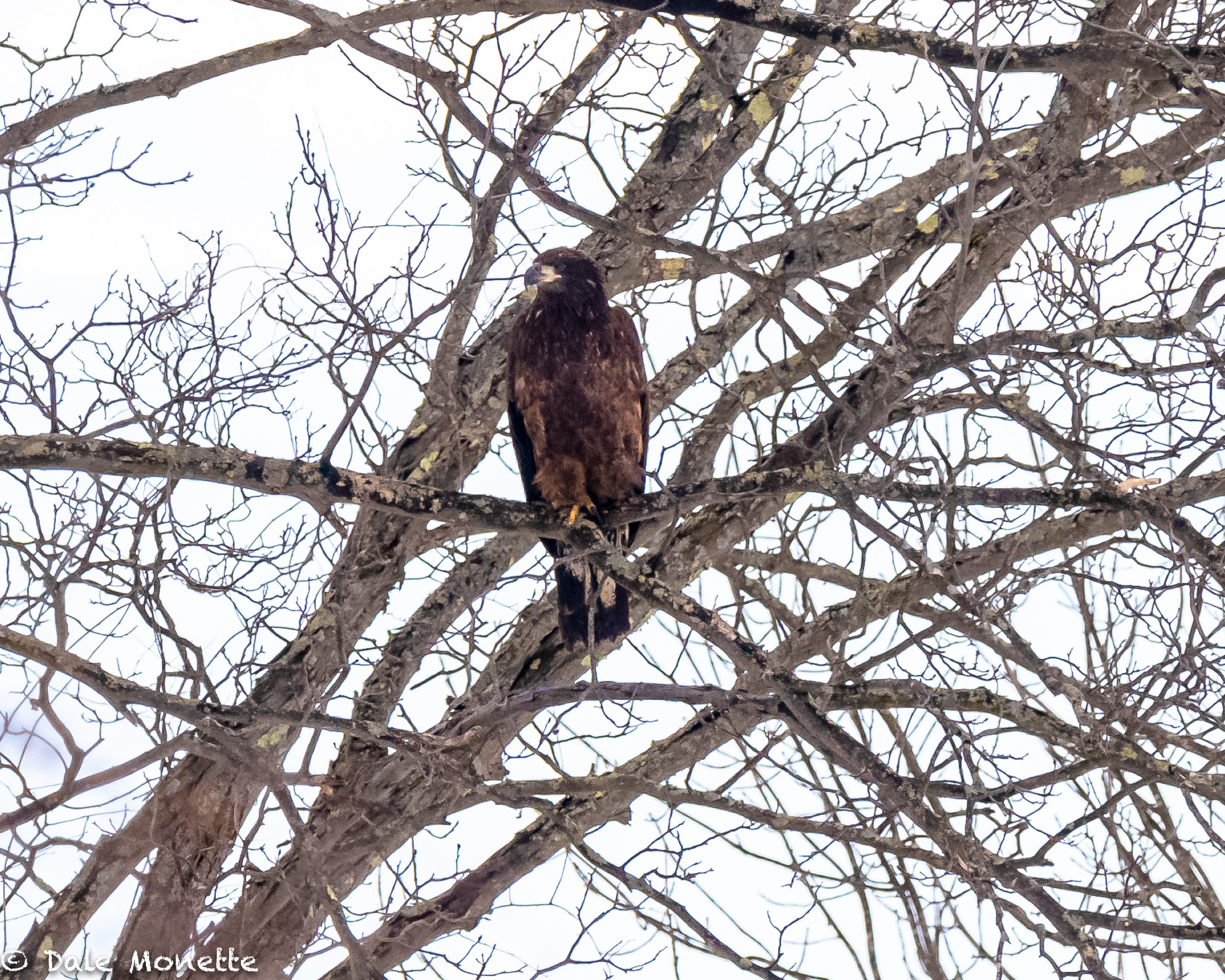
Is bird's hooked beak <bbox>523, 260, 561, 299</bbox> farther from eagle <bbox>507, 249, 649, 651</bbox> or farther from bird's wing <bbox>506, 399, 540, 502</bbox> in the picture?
bird's wing <bbox>506, 399, 540, 502</bbox>

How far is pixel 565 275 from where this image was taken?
4387mm

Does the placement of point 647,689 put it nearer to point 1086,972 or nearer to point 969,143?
point 1086,972

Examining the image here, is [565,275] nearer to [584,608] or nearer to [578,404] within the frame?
[578,404]

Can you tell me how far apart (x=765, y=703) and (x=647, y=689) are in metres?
0.36

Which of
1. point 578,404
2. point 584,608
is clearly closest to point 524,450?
point 578,404

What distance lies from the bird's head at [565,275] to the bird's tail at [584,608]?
1100 millimetres

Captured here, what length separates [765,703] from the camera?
10.8 ft

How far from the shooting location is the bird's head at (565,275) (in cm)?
428

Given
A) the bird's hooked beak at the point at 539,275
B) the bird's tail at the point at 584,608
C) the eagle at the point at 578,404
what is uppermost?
the bird's hooked beak at the point at 539,275

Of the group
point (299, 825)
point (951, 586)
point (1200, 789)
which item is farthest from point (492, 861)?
point (1200, 789)

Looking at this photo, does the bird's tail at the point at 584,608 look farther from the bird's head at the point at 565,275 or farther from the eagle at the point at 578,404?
the bird's head at the point at 565,275

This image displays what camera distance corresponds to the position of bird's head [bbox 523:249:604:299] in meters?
4.28

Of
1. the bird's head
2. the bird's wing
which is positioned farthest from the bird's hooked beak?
the bird's wing

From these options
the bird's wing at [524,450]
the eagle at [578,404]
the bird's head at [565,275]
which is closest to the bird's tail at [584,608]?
the eagle at [578,404]
